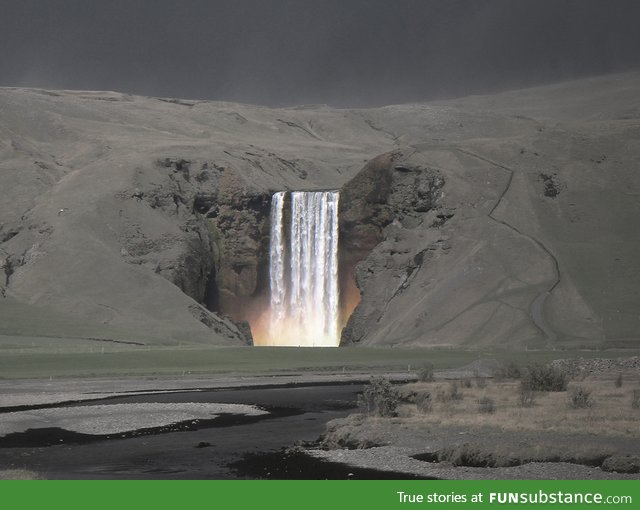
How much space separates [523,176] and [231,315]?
3647 centimetres

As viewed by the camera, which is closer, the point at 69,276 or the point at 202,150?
the point at 69,276

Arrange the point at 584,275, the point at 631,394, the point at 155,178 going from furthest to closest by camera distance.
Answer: the point at 155,178
the point at 584,275
the point at 631,394

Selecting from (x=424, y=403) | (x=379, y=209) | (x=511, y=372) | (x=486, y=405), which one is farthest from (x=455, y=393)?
(x=379, y=209)

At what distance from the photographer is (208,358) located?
96.8 meters

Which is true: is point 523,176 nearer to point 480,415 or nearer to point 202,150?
point 202,150

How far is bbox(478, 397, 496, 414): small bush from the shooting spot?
50500 mm

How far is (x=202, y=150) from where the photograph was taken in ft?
520

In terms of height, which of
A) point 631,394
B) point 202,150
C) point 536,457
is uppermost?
point 202,150

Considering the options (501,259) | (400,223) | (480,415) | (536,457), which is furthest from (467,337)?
(536,457)

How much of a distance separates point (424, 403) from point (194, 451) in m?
13.4

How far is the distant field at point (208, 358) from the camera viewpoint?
8756 centimetres

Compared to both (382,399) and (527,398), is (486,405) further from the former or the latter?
(382,399)

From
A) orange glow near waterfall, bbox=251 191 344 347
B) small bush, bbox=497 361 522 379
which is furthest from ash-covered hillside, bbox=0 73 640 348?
small bush, bbox=497 361 522 379

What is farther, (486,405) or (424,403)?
(424,403)
